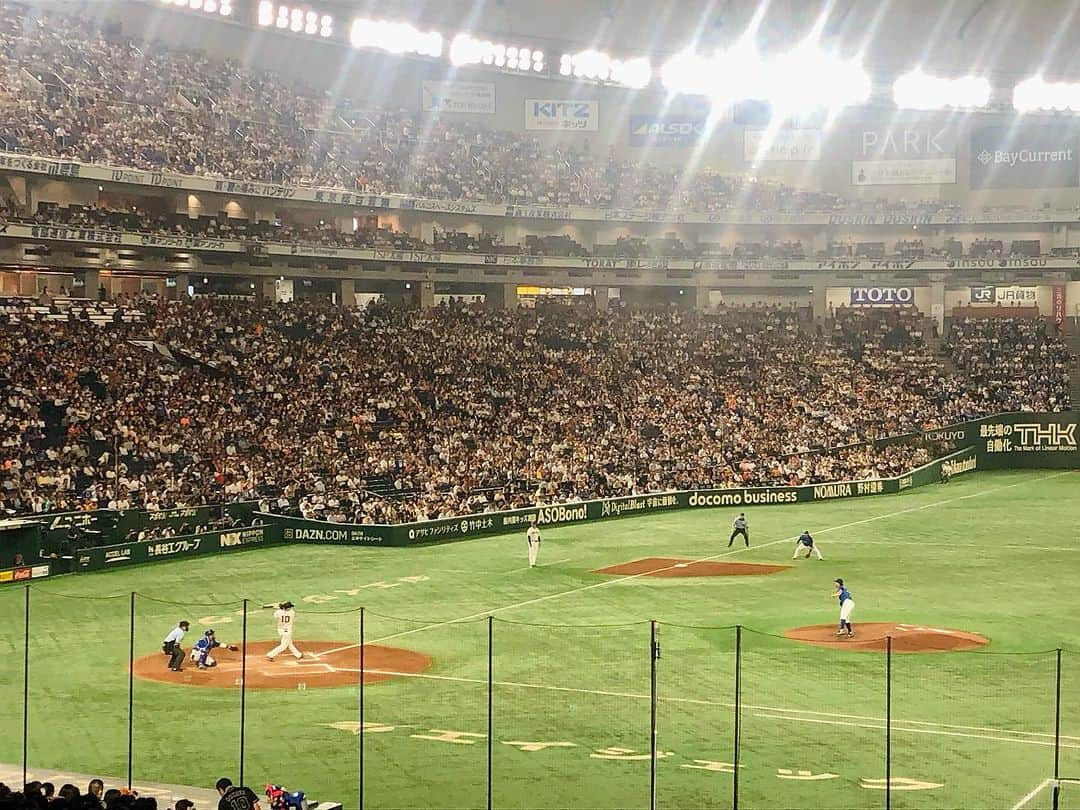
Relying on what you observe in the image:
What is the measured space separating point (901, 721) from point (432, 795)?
773cm

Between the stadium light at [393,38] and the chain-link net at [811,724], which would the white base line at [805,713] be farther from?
the stadium light at [393,38]

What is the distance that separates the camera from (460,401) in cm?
5362

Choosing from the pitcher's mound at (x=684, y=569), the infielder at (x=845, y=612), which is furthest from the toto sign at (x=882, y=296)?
the infielder at (x=845, y=612)

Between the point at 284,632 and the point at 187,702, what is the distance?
315cm

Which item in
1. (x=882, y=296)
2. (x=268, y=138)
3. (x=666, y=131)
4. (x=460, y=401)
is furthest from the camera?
(x=666, y=131)

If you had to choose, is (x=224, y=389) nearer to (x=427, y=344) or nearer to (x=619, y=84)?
(x=427, y=344)

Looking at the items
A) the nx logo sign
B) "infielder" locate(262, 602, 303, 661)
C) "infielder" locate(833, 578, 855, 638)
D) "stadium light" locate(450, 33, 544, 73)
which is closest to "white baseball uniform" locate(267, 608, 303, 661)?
"infielder" locate(262, 602, 303, 661)

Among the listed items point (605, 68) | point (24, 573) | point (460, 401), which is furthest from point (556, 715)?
point (605, 68)

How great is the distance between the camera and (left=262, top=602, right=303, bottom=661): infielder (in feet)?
82.2

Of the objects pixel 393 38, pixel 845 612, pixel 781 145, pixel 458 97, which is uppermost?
pixel 393 38

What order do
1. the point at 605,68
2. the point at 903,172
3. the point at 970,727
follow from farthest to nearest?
the point at 903,172
the point at 605,68
the point at 970,727

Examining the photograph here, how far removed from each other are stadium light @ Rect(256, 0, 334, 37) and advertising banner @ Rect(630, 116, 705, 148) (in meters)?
19.5

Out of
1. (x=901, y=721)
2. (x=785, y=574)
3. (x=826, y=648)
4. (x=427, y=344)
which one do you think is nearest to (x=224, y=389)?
(x=427, y=344)

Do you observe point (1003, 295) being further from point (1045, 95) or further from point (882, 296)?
point (1045, 95)
